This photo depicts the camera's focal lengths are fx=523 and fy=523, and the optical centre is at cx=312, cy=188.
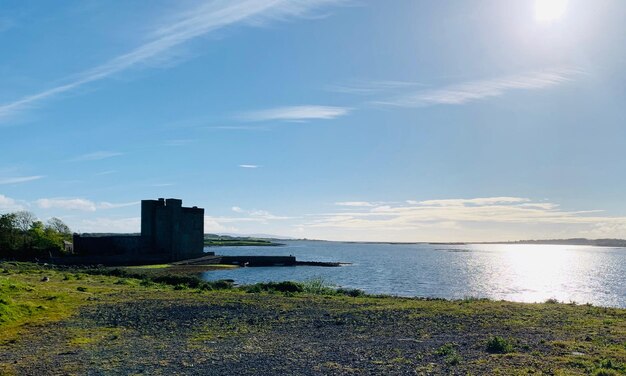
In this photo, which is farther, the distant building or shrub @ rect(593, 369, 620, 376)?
the distant building

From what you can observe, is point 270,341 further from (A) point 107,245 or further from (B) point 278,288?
(A) point 107,245

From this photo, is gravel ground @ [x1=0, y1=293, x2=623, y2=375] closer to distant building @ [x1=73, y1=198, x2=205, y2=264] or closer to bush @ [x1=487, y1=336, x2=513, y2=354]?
bush @ [x1=487, y1=336, x2=513, y2=354]

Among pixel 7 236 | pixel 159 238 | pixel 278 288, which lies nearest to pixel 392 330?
pixel 278 288

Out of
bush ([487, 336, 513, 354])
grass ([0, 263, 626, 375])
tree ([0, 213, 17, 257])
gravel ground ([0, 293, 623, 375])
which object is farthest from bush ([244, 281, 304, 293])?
tree ([0, 213, 17, 257])

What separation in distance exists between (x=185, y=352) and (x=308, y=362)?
3.45 m

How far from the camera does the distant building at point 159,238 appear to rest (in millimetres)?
89688

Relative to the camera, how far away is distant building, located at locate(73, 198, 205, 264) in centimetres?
8969

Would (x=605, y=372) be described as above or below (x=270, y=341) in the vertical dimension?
above

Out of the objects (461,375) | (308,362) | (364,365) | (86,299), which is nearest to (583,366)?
(461,375)

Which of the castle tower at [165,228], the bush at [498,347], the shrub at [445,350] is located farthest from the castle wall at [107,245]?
the bush at [498,347]

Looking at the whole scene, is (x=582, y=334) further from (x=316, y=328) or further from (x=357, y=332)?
(x=316, y=328)

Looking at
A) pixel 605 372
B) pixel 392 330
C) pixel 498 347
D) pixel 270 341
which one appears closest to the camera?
pixel 605 372

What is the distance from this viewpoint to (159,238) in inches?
3740

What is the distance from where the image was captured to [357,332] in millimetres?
17109
